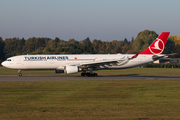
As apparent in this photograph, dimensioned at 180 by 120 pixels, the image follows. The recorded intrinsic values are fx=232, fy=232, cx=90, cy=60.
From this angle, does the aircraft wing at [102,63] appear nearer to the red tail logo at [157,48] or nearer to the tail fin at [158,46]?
the tail fin at [158,46]

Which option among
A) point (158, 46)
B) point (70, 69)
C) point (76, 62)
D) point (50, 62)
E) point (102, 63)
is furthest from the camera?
point (158, 46)

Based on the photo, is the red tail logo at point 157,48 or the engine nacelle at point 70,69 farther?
the red tail logo at point 157,48

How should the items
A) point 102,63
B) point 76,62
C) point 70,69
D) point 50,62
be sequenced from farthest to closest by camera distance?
point 76,62 < point 50,62 < point 102,63 < point 70,69

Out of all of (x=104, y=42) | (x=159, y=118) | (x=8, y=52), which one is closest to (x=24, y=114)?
(x=159, y=118)

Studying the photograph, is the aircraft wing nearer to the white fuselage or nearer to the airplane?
the airplane

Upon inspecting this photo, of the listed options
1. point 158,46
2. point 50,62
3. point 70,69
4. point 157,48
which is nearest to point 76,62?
point 70,69

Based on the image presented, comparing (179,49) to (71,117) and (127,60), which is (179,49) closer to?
(127,60)

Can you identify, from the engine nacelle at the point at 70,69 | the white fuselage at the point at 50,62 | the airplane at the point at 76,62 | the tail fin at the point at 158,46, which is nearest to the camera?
the engine nacelle at the point at 70,69

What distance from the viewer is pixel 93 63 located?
34719 millimetres

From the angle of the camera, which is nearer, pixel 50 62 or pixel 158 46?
pixel 50 62

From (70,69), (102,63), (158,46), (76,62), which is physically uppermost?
(158,46)

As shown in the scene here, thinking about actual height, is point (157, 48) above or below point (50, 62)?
above

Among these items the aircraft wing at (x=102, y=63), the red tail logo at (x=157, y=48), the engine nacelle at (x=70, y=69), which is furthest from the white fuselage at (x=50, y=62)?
the red tail logo at (x=157, y=48)

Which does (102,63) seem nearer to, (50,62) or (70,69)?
(70,69)
